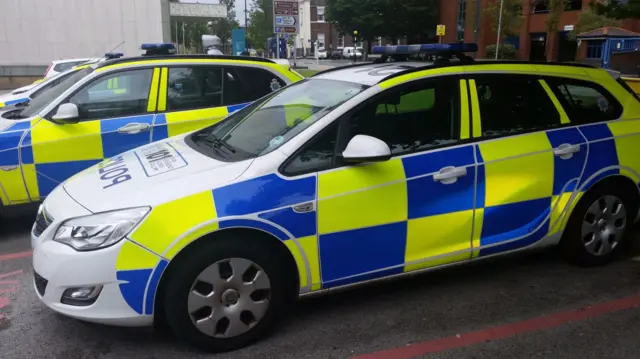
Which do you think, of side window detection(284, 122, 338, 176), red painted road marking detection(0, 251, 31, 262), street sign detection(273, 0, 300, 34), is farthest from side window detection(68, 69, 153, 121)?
street sign detection(273, 0, 300, 34)

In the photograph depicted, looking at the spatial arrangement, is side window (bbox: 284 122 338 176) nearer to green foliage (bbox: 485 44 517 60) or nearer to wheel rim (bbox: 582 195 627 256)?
wheel rim (bbox: 582 195 627 256)

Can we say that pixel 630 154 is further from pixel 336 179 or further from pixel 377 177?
pixel 336 179

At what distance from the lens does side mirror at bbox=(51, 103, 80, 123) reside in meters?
4.86

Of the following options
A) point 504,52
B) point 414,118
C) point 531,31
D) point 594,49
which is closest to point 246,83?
point 414,118

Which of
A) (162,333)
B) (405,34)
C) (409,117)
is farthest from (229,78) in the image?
(405,34)

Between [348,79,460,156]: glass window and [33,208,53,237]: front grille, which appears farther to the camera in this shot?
[348,79,460,156]: glass window

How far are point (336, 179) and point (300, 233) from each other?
1.16 ft

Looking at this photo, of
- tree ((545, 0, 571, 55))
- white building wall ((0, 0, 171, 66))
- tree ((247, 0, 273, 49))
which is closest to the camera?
white building wall ((0, 0, 171, 66))

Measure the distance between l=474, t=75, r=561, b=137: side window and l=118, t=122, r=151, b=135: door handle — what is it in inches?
122

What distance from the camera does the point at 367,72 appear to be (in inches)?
146

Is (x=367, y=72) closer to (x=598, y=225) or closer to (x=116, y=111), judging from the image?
(x=598, y=225)

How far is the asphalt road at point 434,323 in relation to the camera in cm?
303

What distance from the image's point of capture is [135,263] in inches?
107

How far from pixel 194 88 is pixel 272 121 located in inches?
88.9
